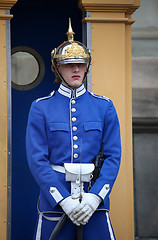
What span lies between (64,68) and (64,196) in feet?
2.99

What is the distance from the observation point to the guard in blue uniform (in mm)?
5188

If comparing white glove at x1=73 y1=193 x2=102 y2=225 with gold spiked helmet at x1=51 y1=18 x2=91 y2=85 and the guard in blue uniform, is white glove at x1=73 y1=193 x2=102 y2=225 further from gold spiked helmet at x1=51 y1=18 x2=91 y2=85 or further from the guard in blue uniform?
gold spiked helmet at x1=51 y1=18 x2=91 y2=85

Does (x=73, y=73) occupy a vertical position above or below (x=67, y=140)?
above

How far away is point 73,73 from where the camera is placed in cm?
539

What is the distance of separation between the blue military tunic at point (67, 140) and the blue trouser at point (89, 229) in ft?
0.29

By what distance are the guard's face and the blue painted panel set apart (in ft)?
5.40

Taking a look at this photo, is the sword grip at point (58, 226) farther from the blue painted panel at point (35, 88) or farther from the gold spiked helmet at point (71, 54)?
the blue painted panel at point (35, 88)

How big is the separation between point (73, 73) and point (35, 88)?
5.60 ft

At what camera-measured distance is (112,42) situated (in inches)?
248

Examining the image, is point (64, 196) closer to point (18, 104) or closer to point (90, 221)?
point (90, 221)

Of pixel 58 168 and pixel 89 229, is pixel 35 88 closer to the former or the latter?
pixel 58 168

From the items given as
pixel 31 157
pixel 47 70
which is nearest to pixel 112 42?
pixel 47 70

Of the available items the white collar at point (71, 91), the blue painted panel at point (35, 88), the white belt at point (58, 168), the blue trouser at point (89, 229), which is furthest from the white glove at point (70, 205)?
the blue painted panel at point (35, 88)

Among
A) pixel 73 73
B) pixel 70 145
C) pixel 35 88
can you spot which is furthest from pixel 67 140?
pixel 35 88
